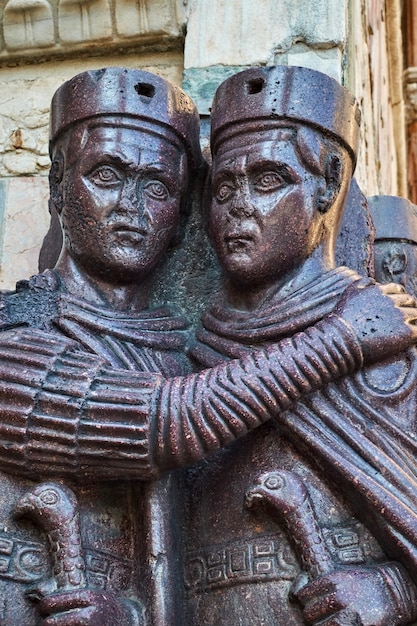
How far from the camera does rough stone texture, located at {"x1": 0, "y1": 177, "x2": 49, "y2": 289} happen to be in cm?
286

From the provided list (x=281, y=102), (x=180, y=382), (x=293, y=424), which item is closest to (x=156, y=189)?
(x=281, y=102)

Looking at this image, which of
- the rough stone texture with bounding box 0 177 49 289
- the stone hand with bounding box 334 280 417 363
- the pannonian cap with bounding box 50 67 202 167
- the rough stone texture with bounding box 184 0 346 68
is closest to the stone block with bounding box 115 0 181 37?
the rough stone texture with bounding box 184 0 346 68

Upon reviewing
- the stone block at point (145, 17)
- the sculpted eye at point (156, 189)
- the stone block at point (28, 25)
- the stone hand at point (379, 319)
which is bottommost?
the stone hand at point (379, 319)

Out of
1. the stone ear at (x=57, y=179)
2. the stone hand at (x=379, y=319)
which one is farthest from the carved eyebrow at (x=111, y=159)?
the stone hand at (x=379, y=319)

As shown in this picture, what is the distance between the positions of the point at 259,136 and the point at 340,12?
29.2 inches

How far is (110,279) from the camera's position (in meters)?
2.20

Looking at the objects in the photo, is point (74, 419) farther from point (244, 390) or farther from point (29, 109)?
point (29, 109)

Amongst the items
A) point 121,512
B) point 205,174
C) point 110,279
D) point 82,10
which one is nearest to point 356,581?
point 121,512

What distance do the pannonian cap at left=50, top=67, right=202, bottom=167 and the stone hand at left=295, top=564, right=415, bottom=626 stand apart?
0.99 m

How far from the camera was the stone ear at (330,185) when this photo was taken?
2.14 m

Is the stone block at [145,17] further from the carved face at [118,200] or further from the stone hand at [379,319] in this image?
the stone hand at [379,319]

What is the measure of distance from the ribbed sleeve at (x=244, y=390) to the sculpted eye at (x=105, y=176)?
0.48 meters

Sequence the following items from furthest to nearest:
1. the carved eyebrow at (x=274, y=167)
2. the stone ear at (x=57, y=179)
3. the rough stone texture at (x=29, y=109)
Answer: the rough stone texture at (x=29, y=109) < the stone ear at (x=57, y=179) < the carved eyebrow at (x=274, y=167)

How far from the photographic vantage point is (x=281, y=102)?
6.92ft
